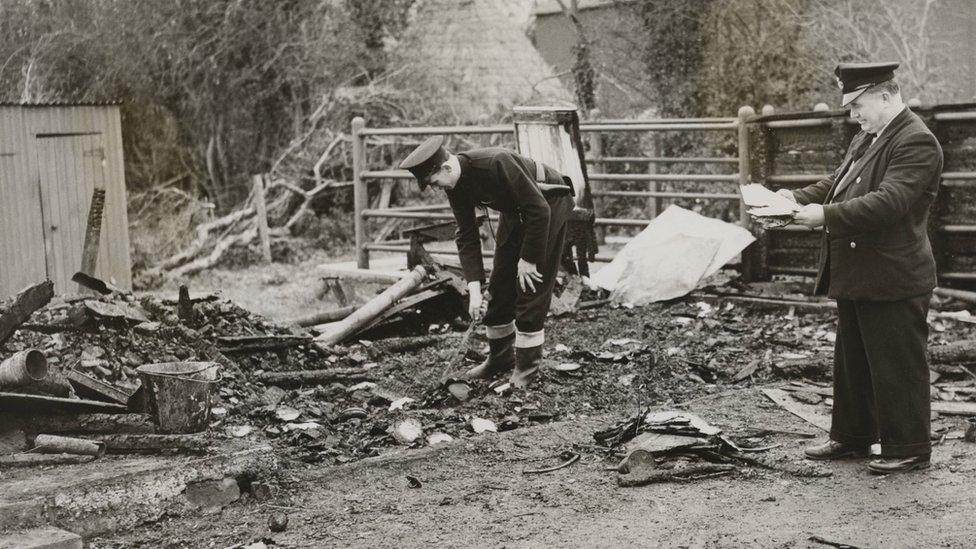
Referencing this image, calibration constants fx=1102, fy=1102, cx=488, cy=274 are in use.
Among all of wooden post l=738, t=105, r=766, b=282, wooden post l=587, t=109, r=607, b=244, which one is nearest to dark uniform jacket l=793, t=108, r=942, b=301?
wooden post l=738, t=105, r=766, b=282

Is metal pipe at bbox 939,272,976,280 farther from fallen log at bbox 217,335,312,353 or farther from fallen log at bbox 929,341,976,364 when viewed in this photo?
fallen log at bbox 217,335,312,353

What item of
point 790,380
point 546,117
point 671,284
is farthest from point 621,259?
point 790,380

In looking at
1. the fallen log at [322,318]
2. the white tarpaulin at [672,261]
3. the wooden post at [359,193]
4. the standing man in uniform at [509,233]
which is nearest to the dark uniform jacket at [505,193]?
the standing man in uniform at [509,233]

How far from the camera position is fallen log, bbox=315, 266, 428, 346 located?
29.0 feet

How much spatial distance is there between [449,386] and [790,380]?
240 centimetres

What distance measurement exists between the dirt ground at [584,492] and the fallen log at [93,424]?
2.79ft

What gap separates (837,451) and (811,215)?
1400 mm

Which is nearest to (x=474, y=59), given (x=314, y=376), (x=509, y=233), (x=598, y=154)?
(x=598, y=154)

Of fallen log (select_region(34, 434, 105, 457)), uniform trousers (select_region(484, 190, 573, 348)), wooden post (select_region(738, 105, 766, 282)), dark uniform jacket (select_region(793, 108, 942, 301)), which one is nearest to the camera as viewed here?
dark uniform jacket (select_region(793, 108, 942, 301))

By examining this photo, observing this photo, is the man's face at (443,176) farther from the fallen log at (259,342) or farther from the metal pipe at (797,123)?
the metal pipe at (797,123)

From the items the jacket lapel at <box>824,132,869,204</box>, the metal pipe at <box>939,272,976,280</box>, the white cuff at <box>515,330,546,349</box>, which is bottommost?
the white cuff at <box>515,330,546,349</box>

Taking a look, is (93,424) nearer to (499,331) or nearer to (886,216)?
(499,331)

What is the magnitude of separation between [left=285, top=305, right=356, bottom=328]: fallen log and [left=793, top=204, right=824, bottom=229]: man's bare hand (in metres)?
5.07

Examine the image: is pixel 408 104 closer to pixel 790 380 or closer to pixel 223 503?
pixel 790 380
